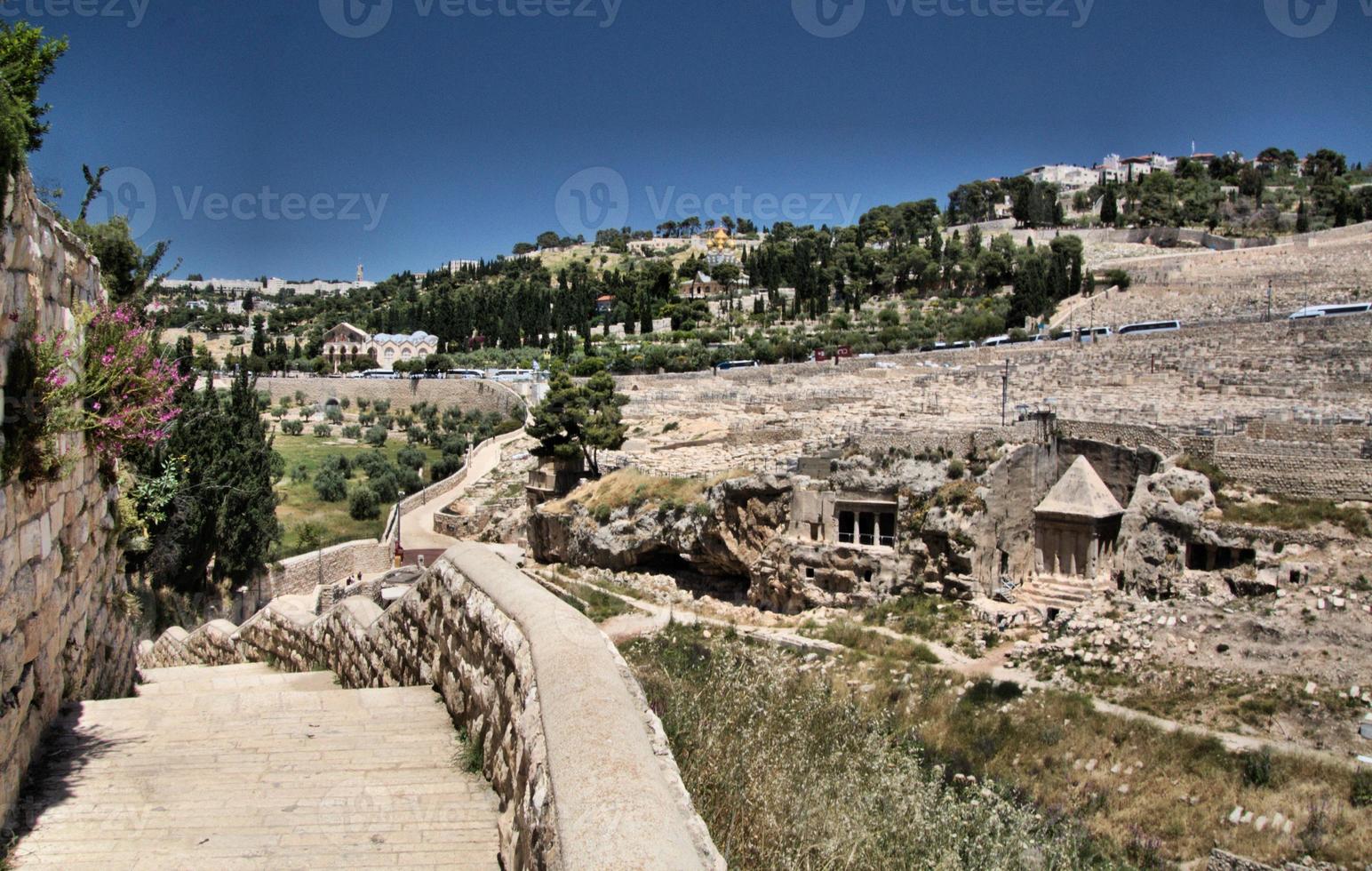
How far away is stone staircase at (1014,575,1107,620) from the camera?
52.1 ft

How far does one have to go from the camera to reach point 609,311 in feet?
265

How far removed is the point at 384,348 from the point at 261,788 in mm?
72887

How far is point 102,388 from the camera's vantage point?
214 inches

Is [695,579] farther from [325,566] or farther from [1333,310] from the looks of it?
[1333,310]

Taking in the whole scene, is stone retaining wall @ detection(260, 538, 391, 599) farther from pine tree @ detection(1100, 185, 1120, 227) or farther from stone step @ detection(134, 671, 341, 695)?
pine tree @ detection(1100, 185, 1120, 227)

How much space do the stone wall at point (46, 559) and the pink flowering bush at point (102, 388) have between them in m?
0.18

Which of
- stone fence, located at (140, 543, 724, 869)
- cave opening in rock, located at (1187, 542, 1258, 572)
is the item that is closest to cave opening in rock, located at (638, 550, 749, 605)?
cave opening in rock, located at (1187, 542, 1258, 572)

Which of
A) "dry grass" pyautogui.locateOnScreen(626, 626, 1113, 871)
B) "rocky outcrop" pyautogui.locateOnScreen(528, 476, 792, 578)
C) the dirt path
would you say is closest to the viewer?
"dry grass" pyautogui.locateOnScreen(626, 626, 1113, 871)

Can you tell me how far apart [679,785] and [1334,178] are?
11311 cm

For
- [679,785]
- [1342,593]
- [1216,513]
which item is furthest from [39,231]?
[1216,513]

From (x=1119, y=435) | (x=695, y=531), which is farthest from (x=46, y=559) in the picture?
(x=1119, y=435)

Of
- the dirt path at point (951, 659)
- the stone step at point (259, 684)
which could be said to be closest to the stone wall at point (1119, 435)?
the dirt path at point (951, 659)

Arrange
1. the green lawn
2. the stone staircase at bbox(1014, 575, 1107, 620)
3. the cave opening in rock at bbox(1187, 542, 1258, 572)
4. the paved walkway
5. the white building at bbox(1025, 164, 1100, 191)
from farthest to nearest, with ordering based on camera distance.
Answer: the white building at bbox(1025, 164, 1100, 191), the paved walkway, the green lawn, the stone staircase at bbox(1014, 575, 1107, 620), the cave opening in rock at bbox(1187, 542, 1258, 572)

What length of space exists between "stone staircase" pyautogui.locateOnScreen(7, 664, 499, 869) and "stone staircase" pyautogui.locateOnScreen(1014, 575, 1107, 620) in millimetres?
13129
